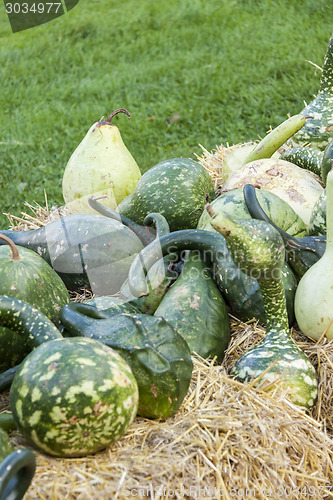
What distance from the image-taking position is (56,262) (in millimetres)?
2844

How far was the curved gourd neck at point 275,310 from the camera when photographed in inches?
85.6

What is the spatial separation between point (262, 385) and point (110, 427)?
0.69 metres

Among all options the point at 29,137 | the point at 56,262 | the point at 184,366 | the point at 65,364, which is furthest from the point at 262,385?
the point at 29,137

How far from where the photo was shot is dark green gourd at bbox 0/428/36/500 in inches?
52.3

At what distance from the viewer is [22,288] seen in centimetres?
228

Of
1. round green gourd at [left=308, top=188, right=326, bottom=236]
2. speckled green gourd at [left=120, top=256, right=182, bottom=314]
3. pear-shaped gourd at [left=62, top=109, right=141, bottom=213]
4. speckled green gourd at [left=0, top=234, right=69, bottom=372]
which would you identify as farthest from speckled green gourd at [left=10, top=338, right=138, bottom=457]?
pear-shaped gourd at [left=62, top=109, right=141, bottom=213]

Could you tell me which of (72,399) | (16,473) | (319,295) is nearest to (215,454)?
(72,399)

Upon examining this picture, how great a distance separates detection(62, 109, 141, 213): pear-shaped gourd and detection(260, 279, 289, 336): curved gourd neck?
1.50 metres

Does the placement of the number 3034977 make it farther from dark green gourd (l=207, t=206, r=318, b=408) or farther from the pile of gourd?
dark green gourd (l=207, t=206, r=318, b=408)

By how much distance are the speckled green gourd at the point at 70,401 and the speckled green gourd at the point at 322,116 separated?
263 cm

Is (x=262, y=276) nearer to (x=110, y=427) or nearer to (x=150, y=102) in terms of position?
(x=110, y=427)

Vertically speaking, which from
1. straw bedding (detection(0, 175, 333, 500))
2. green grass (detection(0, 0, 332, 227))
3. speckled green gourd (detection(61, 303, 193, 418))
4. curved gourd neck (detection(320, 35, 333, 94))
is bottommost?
green grass (detection(0, 0, 332, 227))

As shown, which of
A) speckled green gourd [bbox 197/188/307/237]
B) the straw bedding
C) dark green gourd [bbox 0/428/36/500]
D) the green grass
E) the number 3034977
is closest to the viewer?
dark green gourd [bbox 0/428/36/500]

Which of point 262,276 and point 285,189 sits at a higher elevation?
point 262,276
